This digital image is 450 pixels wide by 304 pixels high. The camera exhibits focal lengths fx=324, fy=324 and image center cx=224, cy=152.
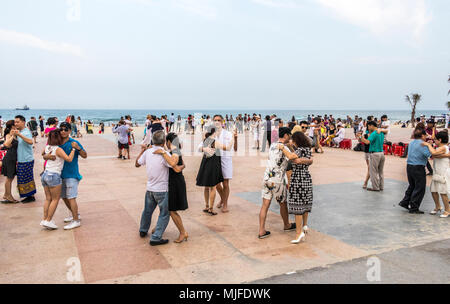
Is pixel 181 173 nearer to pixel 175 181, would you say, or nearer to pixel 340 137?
pixel 175 181

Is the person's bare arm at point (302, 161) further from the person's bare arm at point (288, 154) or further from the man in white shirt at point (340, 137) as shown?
the man in white shirt at point (340, 137)

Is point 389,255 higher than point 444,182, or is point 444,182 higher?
point 444,182

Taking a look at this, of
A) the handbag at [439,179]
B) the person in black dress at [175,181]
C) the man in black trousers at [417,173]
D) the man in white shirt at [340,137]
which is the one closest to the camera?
the person in black dress at [175,181]

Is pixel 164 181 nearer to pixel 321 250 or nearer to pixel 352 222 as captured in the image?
pixel 321 250

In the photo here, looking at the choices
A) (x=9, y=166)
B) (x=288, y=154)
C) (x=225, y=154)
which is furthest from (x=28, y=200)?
(x=288, y=154)

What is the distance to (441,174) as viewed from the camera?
6215mm

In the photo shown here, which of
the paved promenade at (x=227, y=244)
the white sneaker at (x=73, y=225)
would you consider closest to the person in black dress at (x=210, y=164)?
the paved promenade at (x=227, y=244)

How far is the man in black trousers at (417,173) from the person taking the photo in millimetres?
6316

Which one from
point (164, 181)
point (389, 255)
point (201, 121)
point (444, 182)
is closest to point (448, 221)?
point (444, 182)

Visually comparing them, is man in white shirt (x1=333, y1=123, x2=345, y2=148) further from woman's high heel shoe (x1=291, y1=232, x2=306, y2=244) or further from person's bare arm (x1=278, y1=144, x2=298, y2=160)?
person's bare arm (x1=278, y1=144, x2=298, y2=160)

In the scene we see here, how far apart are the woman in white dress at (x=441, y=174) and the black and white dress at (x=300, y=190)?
9.85 ft
